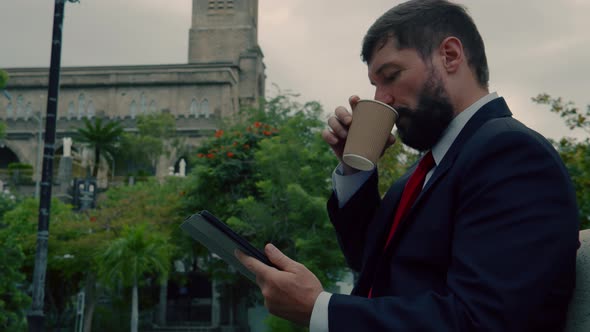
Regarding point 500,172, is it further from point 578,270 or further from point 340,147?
point 340,147

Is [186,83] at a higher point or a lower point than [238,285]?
higher

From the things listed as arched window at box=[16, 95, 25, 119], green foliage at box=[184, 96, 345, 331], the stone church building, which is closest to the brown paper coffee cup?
green foliage at box=[184, 96, 345, 331]

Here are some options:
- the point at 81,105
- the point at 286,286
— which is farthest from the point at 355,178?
the point at 81,105

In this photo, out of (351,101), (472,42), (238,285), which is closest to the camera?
(472,42)

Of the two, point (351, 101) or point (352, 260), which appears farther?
point (352, 260)

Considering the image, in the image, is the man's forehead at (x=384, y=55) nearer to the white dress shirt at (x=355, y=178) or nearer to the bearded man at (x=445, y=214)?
the bearded man at (x=445, y=214)

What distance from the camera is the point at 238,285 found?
28.2 meters

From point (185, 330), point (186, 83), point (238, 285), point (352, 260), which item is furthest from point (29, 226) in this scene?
point (186, 83)

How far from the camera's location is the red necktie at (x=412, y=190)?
76.5 inches

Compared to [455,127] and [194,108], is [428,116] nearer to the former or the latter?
[455,127]

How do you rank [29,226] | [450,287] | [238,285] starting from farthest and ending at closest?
[238,285] < [29,226] < [450,287]

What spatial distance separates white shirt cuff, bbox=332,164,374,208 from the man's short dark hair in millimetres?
384

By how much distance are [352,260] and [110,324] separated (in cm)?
3171

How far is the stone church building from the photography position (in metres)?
58.8
